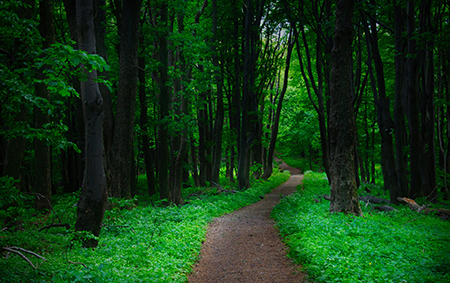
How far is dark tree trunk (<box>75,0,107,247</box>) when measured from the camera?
5070mm

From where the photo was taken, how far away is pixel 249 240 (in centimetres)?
738

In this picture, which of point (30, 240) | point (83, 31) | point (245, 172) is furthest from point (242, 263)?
point (245, 172)

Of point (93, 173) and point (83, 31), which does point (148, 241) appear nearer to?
point (93, 173)

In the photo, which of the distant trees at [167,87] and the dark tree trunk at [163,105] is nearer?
the distant trees at [167,87]

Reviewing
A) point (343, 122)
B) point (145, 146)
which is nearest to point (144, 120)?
point (145, 146)

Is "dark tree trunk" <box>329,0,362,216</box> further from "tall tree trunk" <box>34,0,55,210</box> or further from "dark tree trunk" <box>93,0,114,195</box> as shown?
"tall tree trunk" <box>34,0,55,210</box>

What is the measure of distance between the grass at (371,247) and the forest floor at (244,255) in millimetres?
336

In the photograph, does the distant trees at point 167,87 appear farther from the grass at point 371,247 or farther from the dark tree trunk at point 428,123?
the grass at point 371,247

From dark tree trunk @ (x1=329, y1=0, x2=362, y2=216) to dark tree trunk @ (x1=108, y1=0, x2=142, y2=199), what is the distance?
602cm

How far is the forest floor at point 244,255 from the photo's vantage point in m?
5.17

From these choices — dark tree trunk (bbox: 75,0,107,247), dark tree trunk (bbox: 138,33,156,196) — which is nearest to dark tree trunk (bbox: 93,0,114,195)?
dark tree trunk (bbox: 138,33,156,196)

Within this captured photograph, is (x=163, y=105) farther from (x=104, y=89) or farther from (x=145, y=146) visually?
(x=145, y=146)

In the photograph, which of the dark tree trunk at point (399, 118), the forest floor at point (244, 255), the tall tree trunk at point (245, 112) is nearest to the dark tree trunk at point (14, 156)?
the forest floor at point (244, 255)

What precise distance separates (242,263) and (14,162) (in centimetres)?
703
